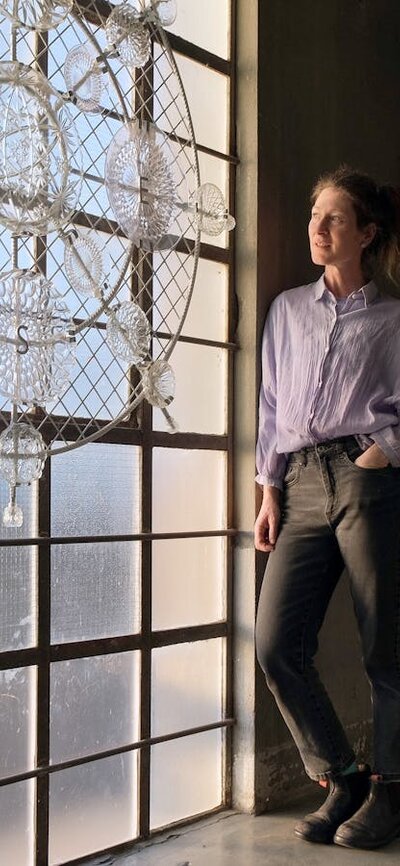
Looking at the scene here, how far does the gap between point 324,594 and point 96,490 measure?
610 millimetres

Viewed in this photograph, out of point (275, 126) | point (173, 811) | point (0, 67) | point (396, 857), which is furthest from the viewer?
point (275, 126)

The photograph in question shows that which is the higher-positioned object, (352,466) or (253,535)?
(352,466)

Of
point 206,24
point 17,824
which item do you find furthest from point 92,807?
point 206,24

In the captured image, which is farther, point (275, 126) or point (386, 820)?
point (275, 126)

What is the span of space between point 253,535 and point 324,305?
58 centimetres

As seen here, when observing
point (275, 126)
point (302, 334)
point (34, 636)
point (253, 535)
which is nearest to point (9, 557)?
point (34, 636)

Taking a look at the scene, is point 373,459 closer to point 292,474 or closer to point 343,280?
point 292,474

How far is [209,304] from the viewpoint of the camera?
8.16 ft

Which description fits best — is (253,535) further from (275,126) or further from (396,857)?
(275,126)

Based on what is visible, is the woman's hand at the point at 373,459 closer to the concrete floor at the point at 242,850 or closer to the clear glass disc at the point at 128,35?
the concrete floor at the point at 242,850

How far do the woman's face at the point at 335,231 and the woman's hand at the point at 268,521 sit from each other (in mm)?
557

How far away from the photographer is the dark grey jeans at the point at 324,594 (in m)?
2.24

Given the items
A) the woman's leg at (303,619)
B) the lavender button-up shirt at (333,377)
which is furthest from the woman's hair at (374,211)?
the woman's leg at (303,619)

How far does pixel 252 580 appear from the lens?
97.2 inches
